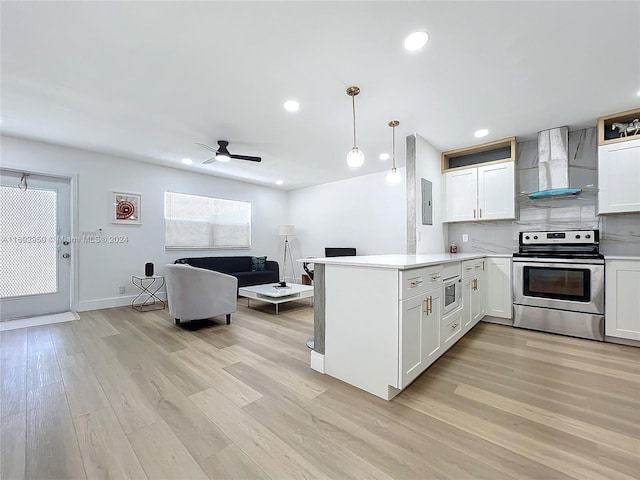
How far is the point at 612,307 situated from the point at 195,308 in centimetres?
477

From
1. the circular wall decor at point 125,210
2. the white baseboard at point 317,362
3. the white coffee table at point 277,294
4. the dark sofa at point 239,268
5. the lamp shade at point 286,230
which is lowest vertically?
the white baseboard at point 317,362

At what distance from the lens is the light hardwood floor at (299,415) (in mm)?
1275

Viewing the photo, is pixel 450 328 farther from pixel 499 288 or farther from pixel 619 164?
pixel 619 164

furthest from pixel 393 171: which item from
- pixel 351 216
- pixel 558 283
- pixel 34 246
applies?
pixel 34 246

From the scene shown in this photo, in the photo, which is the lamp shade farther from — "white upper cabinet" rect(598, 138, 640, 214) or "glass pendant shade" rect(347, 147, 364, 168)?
"white upper cabinet" rect(598, 138, 640, 214)

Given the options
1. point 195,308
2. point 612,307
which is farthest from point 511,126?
point 195,308

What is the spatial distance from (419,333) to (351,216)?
4.26 metres

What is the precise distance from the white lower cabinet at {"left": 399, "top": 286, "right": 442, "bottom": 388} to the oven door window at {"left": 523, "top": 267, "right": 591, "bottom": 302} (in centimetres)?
190

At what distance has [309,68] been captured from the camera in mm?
2172

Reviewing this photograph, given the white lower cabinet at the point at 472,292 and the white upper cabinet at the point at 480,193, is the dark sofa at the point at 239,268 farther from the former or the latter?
the white lower cabinet at the point at 472,292

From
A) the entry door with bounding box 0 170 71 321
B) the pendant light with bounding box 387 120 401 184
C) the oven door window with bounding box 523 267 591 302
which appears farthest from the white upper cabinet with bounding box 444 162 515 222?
the entry door with bounding box 0 170 71 321

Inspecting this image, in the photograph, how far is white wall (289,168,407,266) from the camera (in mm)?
5316

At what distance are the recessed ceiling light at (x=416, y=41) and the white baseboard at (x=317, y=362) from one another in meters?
2.50

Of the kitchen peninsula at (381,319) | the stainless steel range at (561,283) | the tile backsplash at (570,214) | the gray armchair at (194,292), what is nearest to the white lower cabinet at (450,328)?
the kitchen peninsula at (381,319)
